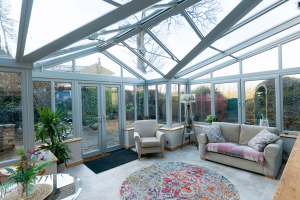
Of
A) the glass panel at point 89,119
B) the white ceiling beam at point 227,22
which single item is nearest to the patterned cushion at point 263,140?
the white ceiling beam at point 227,22

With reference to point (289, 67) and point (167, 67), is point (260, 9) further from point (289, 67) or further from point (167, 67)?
point (167, 67)

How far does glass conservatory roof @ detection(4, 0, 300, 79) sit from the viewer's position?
1.87 meters

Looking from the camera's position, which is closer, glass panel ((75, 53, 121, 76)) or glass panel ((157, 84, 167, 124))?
glass panel ((75, 53, 121, 76))

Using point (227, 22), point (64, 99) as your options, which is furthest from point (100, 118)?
point (227, 22)

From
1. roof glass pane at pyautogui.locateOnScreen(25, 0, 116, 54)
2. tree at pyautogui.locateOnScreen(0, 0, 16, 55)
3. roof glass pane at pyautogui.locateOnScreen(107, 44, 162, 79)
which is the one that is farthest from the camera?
roof glass pane at pyautogui.locateOnScreen(107, 44, 162, 79)

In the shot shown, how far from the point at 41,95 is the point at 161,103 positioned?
326 cm

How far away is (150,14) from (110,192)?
2997mm

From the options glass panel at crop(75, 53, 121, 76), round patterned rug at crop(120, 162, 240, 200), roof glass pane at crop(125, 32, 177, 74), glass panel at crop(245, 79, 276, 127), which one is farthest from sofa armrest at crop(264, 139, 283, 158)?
glass panel at crop(75, 53, 121, 76)

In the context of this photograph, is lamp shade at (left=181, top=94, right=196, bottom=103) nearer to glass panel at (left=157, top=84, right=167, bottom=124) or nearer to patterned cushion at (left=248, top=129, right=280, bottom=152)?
glass panel at (left=157, top=84, right=167, bottom=124)

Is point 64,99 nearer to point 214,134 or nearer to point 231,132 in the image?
point 214,134

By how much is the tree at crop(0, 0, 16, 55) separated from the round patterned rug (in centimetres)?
272

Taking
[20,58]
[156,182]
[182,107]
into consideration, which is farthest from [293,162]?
[182,107]

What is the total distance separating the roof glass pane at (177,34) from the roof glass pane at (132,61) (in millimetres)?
1192

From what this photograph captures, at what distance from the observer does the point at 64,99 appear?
155 inches
